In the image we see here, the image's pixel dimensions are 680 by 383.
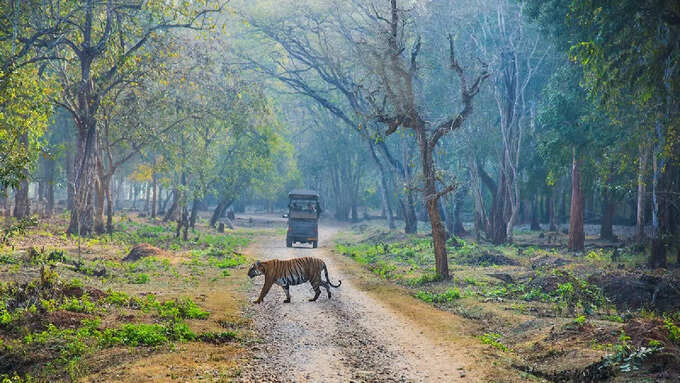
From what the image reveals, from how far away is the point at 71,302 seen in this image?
11.9m

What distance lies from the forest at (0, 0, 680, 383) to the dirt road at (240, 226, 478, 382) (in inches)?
2.5

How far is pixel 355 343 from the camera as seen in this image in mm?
10680

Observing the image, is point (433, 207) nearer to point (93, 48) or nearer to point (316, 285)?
point (316, 285)

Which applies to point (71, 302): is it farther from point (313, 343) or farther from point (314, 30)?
point (314, 30)

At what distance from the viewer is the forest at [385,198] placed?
960 cm

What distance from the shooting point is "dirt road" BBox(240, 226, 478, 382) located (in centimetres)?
873

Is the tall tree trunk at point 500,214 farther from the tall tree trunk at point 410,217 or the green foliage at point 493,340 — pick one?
the green foliage at point 493,340

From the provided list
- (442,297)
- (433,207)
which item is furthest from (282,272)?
(433,207)


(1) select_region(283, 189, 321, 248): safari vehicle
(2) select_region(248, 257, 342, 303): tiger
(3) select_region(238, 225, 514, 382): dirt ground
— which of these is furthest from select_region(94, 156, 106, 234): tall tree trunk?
(2) select_region(248, 257, 342, 303): tiger

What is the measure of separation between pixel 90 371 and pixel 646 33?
14.7 metres

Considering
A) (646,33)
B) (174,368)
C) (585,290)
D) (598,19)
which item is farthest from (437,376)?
(598,19)

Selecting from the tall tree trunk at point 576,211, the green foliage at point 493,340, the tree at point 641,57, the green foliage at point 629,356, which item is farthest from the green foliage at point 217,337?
the tall tree trunk at point 576,211

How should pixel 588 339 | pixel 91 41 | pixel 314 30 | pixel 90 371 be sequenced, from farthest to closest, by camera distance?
1. pixel 314 30
2. pixel 91 41
3. pixel 588 339
4. pixel 90 371

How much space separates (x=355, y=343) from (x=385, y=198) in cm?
4172
